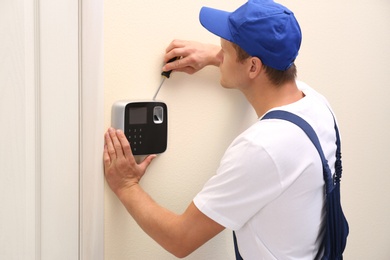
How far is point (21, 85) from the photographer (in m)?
0.81

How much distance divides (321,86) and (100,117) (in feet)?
2.54

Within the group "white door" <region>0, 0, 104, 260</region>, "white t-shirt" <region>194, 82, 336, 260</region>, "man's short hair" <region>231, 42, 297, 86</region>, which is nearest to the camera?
"white door" <region>0, 0, 104, 260</region>

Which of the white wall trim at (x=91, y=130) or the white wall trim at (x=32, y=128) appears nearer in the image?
the white wall trim at (x=32, y=128)

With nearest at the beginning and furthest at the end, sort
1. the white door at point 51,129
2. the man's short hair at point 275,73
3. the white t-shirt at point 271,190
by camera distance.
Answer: the white door at point 51,129
the white t-shirt at point 271,190
the man's short hair at point 275,73

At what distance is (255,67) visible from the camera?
3.38ft

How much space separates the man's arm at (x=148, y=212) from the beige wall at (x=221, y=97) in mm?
60

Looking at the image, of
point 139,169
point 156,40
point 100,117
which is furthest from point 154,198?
point 156,40

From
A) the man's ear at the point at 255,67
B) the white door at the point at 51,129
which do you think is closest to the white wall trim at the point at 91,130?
the white door at the point at 51,129

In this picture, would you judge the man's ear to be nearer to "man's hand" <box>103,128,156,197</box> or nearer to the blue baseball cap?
the blue baseball cap

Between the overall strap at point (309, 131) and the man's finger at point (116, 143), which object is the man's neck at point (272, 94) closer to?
the overall strap at point (309, 131)

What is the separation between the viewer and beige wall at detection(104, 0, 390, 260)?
1.04 m

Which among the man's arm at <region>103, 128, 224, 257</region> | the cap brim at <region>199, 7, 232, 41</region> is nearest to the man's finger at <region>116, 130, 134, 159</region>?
the man's arm at <region>103, 128, 224, 257</region>

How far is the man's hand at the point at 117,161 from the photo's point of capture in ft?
3.34

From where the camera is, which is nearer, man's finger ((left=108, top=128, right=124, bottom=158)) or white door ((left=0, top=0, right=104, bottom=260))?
white door ((left=0, top=0, right=104, bottom=260))
